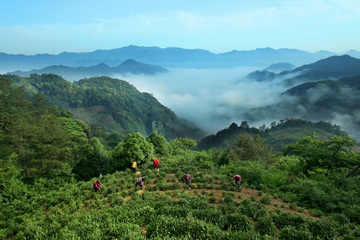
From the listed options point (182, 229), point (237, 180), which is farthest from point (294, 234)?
point (237, 180)

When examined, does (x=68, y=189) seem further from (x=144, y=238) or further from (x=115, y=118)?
(x=115, y=118)

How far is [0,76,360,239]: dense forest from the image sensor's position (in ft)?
39.8

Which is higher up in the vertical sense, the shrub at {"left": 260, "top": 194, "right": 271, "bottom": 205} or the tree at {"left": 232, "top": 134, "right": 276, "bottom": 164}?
the shrub at {"left": 260, "top": 194, "right": 271, "bottom": 205}

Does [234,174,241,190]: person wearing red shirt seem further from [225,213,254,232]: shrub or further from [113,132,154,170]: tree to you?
[113,132,154,170]: tree

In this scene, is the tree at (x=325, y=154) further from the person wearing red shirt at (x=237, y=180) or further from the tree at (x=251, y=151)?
the tree at (x=251, y=151)

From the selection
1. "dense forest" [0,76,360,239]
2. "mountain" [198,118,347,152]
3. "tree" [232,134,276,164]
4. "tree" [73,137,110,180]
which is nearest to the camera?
"dense forest" [0,76,360,239]

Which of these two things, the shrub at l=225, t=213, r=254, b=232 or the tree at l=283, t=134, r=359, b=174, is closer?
the shrub at l=225, t=213, r=254, b=232

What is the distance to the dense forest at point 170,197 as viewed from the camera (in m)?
12.1

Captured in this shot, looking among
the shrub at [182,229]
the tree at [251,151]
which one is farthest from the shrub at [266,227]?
the tree at [251,151]

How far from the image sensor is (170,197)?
56.9 feet

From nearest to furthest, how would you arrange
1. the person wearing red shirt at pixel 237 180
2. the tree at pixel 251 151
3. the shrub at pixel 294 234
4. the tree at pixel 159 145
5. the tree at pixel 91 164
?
the shrub at pixel 294 234 < the person wearing red shirt at pixel 237 180 < the tree at pixel 91 164 < the tree at pixel 159 145 < the tree at pixel 251 151

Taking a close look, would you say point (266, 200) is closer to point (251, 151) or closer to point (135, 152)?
point (135, 152)

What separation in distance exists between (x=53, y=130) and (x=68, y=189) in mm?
13442

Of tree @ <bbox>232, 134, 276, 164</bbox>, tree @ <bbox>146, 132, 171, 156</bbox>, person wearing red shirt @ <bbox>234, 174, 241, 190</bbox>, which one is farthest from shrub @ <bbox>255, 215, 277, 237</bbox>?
tree @ <bbox>232, 134, 276, 164</bbox>
